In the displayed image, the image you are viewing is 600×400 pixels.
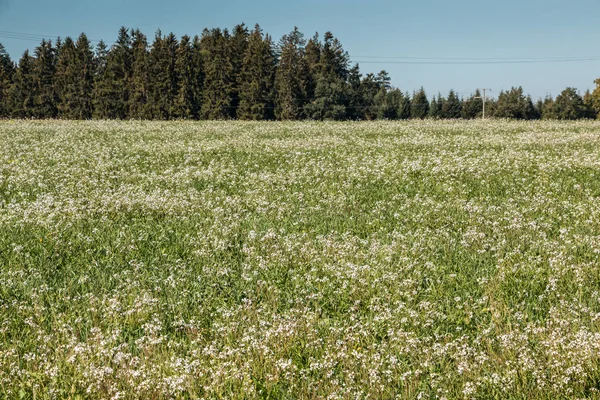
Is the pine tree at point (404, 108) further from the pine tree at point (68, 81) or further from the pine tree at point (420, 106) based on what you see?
the pine tree at point (68, 81)

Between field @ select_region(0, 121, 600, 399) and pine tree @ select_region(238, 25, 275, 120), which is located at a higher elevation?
pine tree @ select_region(238, 25, 275, 120)

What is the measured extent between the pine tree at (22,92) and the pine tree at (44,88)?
81 centimetres

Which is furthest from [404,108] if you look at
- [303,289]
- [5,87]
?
[303,289]

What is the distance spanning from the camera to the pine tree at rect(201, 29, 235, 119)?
83875mm

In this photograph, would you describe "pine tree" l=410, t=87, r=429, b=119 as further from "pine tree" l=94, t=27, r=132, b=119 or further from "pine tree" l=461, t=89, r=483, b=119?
"pine tree" l=94, t=27, r=132, b=119

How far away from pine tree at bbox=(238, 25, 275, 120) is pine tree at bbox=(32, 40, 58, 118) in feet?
105

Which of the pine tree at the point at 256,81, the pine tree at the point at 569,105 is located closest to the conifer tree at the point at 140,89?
the pine tree at the point at 256,81

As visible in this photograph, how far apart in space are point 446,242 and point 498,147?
16.9 metres

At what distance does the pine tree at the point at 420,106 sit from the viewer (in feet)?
379

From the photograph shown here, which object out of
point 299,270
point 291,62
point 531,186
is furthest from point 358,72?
point 299,270

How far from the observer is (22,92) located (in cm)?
9081

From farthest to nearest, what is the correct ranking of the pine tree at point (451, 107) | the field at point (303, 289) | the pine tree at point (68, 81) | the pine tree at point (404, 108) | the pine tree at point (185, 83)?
1. the pine tree at point (451, 107)
2. the pine tree at point (404, 108)
3. the pine tree at point (68, 81)
4. the pine tree at point (185, 83)
5. the field at point (303, 289)

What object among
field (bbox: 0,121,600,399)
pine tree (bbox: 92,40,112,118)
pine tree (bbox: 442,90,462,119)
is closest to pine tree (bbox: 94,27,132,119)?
pine tree (bbox: 92,40,112,118)

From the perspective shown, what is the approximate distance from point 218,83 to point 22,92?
34115 mm
